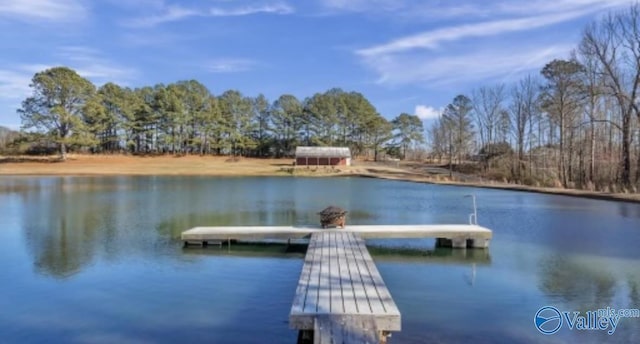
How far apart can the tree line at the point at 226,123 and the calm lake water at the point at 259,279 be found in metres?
50.2

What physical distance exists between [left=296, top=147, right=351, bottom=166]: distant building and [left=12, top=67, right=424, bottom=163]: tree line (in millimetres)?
7786

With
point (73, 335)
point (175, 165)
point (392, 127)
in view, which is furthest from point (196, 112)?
point (73, 335)

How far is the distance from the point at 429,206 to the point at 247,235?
10842mm

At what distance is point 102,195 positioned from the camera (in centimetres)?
2508

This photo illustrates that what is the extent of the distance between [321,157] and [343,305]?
182 feet

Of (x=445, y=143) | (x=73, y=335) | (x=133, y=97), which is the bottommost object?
(x=73, y=335)

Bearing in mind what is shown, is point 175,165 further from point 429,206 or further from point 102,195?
point 429,206

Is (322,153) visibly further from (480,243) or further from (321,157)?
(480,243)

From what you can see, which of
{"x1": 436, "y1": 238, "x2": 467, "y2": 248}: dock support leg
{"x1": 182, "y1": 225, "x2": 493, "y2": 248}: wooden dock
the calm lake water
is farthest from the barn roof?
{"x1": 436, "y1": 238, "x2": 467, "y2": 248}: dock support leg

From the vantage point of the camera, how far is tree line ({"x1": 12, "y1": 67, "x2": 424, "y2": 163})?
64312 mm

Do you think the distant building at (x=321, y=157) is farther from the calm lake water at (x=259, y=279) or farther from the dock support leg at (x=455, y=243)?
the dock support leg at (x=455, y=243)

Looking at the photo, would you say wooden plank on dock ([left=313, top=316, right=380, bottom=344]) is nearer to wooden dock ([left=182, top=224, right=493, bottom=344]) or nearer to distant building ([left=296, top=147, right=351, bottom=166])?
wooden dock ([left=182, top=224, right=493, bottom=344])

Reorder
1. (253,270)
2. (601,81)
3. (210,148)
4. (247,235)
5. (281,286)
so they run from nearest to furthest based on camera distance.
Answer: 1. (281,286)
2. (253,270)
3. (247,235)
4. (601,81)
5. (210,148)

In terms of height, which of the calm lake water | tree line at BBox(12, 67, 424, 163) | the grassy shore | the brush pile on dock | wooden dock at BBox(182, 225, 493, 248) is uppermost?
tree line at BBox(12, 67, 424, 163)
